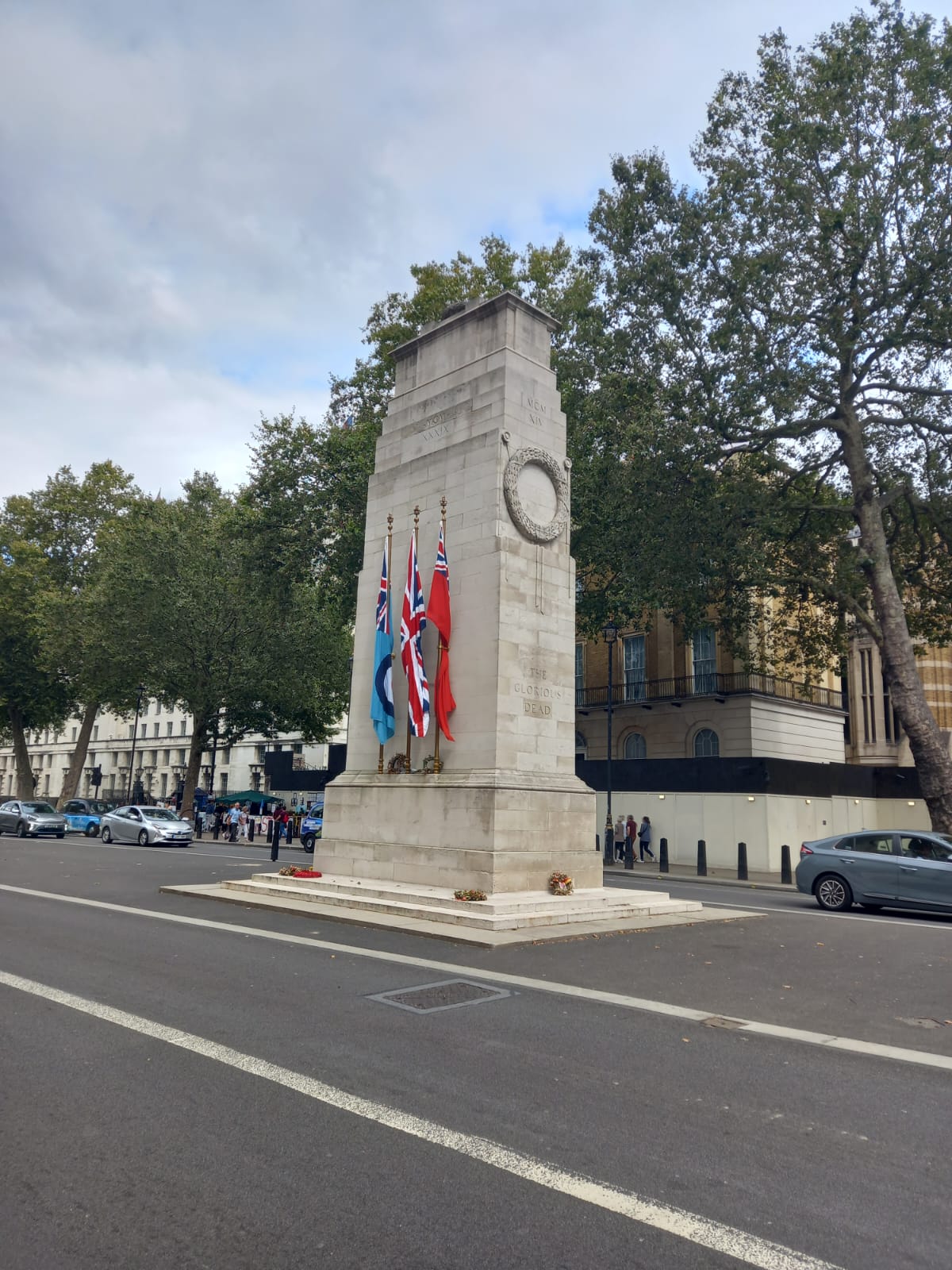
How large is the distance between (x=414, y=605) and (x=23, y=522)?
47.7 m

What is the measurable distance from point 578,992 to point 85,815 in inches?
1563

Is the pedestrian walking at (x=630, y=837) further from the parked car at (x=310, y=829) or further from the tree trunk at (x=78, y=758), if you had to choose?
the tree trunk at (x=78, y=758)

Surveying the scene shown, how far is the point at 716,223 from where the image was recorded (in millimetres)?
25953

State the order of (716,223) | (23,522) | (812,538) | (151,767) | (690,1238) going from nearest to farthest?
1. (690,1238)
2. (716,223)
3. (812,538)
4. (23,522)
5. (151,767)

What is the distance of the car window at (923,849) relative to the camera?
50.0ft

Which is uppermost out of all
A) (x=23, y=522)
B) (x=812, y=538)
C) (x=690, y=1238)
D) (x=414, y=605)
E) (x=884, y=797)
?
(x=23, y=522)

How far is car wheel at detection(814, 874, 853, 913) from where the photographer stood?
16.1 metres

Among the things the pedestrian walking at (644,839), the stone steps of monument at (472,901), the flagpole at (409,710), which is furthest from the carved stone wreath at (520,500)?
the pedestrian walking at (644,839)

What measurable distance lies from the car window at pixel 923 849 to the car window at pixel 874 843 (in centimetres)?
21

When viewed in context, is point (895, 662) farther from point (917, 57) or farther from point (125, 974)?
point (125, 974)

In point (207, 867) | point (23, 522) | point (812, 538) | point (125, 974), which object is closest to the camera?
point (125, 974)

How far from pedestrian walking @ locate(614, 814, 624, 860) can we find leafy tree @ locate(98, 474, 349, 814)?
15.5 meters

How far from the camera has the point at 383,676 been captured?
1593cm

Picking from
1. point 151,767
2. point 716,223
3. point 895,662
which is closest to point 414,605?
point 895,662
